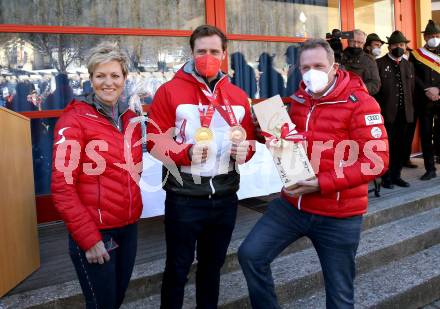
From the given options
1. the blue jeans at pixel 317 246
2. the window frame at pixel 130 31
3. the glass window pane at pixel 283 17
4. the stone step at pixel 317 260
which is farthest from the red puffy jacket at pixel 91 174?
the glass window pane at pixel 283 17

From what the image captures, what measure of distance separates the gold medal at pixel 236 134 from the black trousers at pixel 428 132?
453cm

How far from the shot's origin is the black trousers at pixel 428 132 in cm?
602

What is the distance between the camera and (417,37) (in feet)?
26.5

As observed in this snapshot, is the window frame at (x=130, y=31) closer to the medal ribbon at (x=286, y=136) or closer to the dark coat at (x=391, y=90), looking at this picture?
the dark coat at (x=391, y=90)

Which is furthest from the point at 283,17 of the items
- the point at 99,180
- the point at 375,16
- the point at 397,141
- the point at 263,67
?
the point at 99,180

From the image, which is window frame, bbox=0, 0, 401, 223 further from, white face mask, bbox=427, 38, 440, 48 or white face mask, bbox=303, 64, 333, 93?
white face mask, bbox=303, 64, 333, 93

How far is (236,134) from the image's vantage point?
2.38 m

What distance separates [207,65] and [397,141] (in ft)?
14.0

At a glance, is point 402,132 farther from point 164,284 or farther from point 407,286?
point 164,284

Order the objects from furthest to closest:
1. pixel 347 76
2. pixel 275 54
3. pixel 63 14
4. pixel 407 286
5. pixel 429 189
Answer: pixel 275 54 → pixel 429 189 → pixel 63 14 → pixel 407 286 → pixel 347 76

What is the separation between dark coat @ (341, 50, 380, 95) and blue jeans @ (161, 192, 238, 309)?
3411 millimetres

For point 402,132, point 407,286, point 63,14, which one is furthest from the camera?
point 402,132

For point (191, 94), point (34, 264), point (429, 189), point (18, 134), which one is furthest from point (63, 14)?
point (429, 189)

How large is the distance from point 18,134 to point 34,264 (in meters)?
1.00
